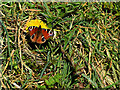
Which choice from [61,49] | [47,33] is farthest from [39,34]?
[61,49]

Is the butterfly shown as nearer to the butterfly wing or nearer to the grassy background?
the butterfly wing

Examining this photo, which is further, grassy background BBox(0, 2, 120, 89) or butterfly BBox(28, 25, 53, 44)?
grassy background BBox(0, 2, 120, 89)

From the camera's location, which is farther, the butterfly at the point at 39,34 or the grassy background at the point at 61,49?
the grassy background at the point at 61,49

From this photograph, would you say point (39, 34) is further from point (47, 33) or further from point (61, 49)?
point (61, 49)

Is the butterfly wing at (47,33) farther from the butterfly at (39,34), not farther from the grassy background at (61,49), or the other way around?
the grassy background at (61,49)

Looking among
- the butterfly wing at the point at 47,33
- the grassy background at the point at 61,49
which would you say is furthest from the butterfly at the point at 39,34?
the grassy background at the point at 61,49

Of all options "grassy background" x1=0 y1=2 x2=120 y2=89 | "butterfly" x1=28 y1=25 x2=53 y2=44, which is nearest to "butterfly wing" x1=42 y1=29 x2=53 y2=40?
"butterfly" x1=28 y1=25 x2=53 y2=44
